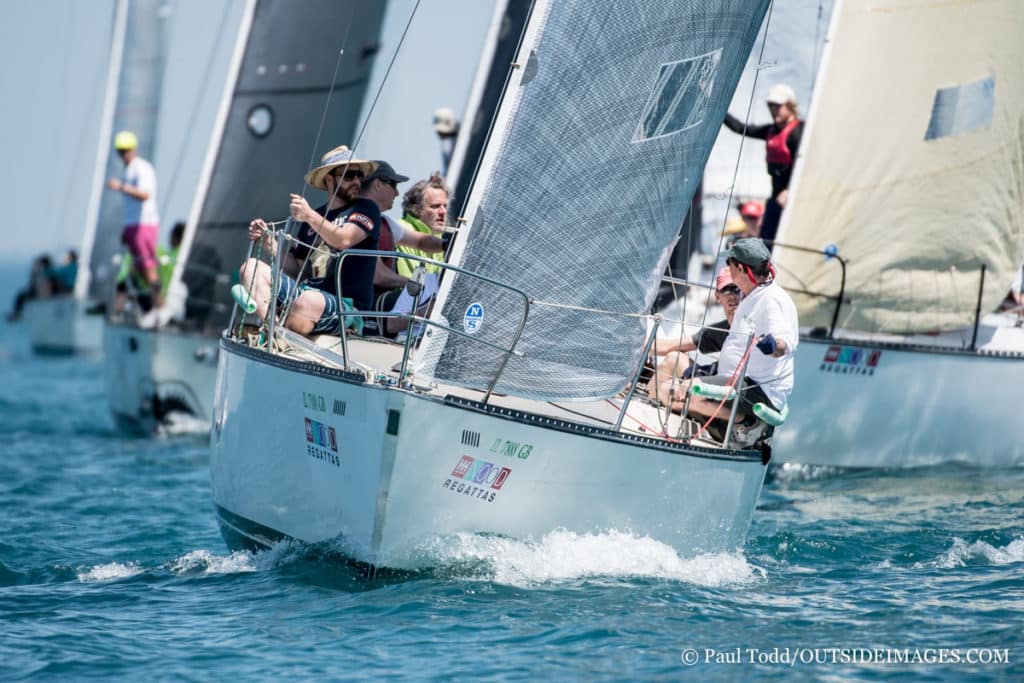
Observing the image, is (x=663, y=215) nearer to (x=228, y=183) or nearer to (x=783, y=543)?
(x=783, y=543)

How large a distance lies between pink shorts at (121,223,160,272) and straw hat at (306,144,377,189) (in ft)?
28.3

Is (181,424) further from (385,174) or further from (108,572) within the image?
(385,174)

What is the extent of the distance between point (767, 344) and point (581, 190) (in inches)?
48.8

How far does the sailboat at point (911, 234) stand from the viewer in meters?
11.9

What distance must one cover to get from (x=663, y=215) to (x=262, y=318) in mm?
2291

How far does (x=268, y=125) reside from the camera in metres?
14.9

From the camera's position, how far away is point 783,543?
867 cm

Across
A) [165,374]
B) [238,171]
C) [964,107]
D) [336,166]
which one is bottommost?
[165,374]

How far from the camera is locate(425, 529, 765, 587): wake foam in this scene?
22.8 ft

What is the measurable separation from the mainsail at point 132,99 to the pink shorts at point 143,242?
20.8 ft

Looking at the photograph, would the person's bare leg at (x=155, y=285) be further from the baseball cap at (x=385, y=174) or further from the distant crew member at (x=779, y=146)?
the baseball cap at (x=385, y=174)

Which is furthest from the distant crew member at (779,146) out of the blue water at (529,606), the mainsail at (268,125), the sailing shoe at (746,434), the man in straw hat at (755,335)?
the sailing shoe at (746,434)

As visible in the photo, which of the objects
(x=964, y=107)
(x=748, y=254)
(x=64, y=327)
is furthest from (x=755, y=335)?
(x=64, y=327)

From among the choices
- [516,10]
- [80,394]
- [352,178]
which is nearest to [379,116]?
[352,178]
